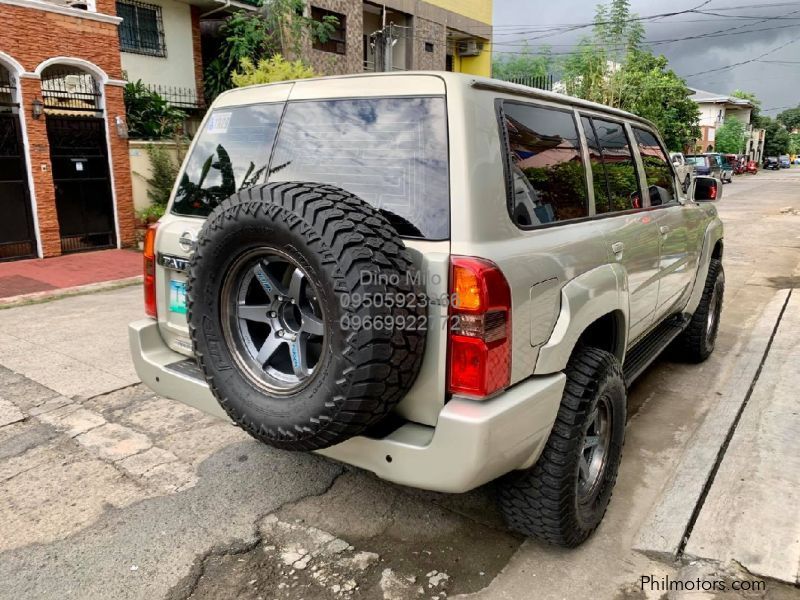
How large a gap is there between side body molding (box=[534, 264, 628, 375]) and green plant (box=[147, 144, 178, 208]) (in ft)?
34.0

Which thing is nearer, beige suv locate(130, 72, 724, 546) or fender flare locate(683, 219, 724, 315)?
beige suv locate(130, 72, 724, 546)

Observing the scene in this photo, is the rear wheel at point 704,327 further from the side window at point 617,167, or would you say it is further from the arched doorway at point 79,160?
the arched doorway at point 79,160

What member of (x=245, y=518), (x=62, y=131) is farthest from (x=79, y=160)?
(x=245, y=518)

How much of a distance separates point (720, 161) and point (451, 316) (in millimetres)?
40168

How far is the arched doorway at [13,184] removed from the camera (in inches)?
375

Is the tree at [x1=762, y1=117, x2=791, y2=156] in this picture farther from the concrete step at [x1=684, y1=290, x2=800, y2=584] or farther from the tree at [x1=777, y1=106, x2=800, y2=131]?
the concrete step at [x1=684, y1=290, x2=800, y2=584]

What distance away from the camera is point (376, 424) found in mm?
2275

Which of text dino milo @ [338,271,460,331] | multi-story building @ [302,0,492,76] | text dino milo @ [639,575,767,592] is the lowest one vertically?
text dino milo @ [639,575,767,592]

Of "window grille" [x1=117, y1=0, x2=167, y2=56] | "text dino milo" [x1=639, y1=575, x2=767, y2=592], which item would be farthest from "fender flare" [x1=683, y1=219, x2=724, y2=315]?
"window grille" [x1=117, y1=0, x2=167, y2=56]

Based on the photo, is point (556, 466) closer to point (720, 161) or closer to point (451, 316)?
point (451, 316)

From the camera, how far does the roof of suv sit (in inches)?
89.2

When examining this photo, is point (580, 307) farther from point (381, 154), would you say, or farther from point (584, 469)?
point (381, 154)

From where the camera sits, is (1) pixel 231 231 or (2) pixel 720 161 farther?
(2) pixel 720 161

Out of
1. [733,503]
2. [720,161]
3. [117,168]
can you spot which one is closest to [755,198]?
[720,161]
